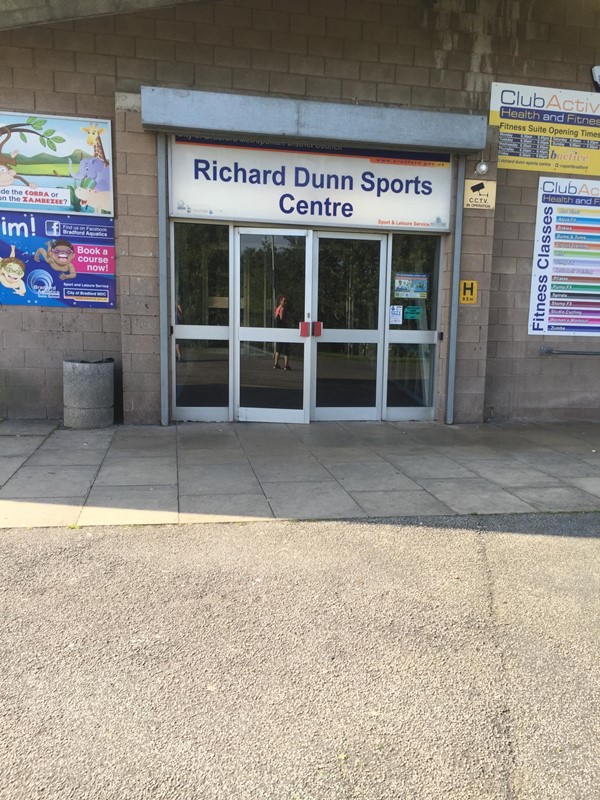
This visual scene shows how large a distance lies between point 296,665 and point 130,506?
2.52 m

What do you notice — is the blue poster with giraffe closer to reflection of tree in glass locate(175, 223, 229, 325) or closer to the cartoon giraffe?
the cartoon giraffe

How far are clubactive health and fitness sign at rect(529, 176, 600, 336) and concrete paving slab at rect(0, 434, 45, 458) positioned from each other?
6.95 m

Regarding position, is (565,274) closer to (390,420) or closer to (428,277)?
(428,277)

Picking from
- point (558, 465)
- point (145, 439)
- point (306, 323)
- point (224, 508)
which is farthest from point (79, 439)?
point (558, 465)

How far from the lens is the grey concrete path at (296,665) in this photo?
2199 millimetres

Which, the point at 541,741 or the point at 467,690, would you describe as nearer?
the point at 541,741

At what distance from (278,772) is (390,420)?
687 cm

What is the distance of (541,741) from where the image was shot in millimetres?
2389

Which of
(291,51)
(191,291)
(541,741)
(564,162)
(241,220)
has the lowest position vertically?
(541,741)

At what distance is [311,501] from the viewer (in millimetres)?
5176

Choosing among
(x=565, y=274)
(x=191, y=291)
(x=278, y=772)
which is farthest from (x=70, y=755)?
(x=565, y=274)

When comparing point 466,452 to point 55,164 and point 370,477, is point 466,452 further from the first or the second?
point 55,164

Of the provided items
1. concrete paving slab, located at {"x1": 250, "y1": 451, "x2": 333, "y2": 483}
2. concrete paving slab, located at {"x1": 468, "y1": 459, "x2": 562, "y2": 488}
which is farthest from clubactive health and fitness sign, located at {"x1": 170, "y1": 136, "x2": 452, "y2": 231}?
concrete paving slab, located at {"x1": 468, "y1": 459, "x2": 562, "y2": 488}

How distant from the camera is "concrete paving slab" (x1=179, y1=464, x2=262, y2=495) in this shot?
5398 mm
